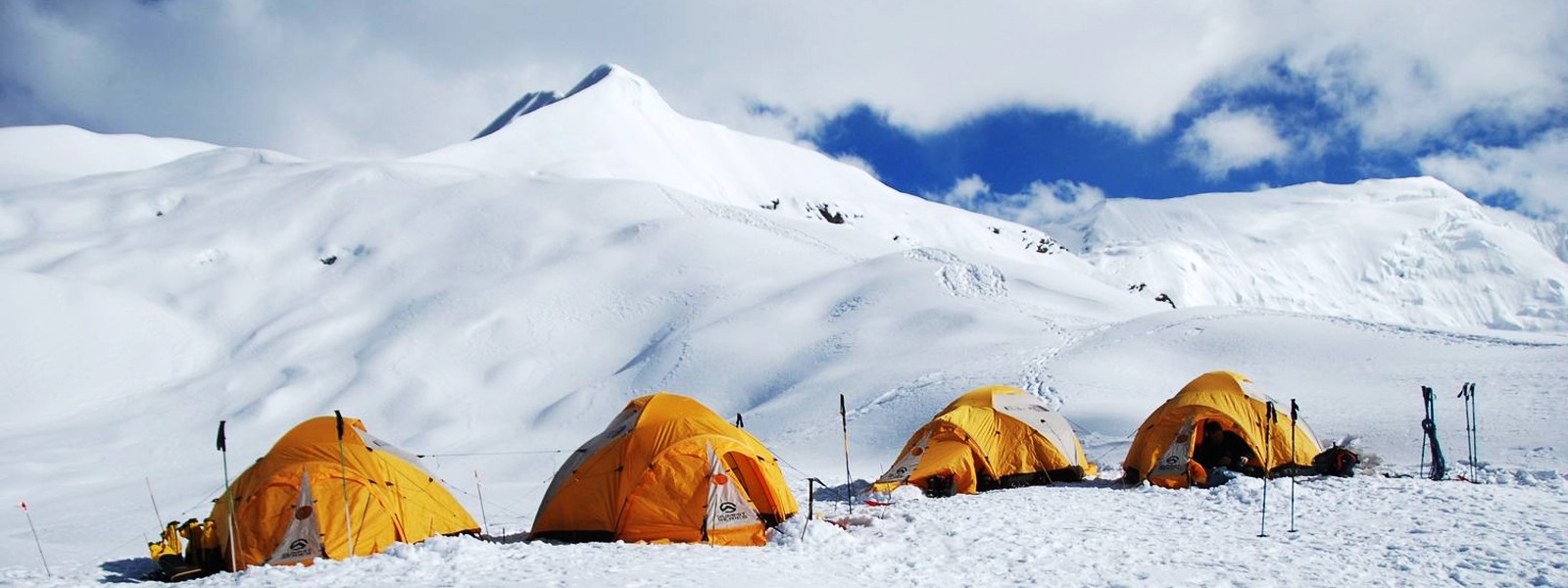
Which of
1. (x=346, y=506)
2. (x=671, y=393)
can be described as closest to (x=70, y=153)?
(x=671, y=393)

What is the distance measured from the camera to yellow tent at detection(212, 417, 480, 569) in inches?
522

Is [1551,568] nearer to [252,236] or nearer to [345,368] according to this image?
[345,368]

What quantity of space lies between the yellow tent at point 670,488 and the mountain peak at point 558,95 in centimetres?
13106

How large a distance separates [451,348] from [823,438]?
23393mm

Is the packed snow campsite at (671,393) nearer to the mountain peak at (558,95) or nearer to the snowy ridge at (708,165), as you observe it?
the snowy ridge at (708,165)

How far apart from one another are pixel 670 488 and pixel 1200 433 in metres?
11.0

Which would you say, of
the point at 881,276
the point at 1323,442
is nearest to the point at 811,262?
the point at 881,276

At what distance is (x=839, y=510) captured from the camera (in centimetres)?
1691

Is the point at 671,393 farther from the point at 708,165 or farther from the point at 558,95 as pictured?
the point at 558,95

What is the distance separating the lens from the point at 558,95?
178750 mm

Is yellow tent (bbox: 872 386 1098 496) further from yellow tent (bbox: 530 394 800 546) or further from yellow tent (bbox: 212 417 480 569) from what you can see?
yellow tent (bbox: 212 417 480 569)

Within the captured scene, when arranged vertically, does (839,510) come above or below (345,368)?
below

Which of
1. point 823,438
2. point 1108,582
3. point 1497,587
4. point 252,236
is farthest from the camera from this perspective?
point 252,236

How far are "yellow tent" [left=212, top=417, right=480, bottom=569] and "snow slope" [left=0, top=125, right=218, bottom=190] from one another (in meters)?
116
